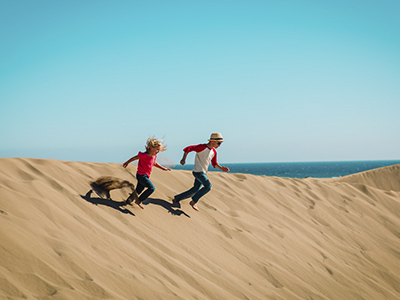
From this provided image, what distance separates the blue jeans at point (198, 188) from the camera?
5723mm

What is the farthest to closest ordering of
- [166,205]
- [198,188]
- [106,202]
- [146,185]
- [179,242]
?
[198,188], [166,205], [146,185], [106,202], [179,242]

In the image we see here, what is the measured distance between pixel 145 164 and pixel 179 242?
4.30 ft

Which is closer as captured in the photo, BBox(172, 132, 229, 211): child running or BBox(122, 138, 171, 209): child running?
BBox(122, 138, 171, 209): child running

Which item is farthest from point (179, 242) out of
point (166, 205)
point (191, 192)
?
point (191, 192)

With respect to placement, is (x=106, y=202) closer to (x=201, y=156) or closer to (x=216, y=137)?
(x=201, y=156)

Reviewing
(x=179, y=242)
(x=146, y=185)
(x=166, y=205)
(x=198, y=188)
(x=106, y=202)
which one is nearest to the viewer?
(x=179, y=242)

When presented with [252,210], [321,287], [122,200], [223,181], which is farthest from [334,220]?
[122,200]

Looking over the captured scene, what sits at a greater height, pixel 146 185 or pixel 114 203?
pixel 146 185

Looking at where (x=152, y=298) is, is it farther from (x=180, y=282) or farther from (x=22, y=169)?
(x=22, y=169)

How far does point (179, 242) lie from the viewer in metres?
4.66

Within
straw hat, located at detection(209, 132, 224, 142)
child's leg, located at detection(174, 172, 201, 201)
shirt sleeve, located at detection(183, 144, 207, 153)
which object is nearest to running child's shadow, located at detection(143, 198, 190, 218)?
child's leg, located at detection(174, 172, 201, 201)

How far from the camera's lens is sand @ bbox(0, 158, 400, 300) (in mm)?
3145

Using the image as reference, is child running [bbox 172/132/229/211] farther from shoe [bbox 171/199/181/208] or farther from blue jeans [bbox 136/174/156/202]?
blue jeans [bbox 136/174/156/202]

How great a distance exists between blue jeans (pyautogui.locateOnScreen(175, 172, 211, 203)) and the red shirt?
836 millimetres
